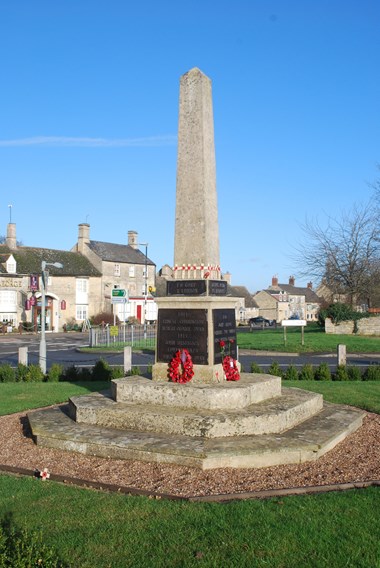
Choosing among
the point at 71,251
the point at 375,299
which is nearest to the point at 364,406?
the point at 375,299

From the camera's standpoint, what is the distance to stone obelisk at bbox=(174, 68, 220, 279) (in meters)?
10.6

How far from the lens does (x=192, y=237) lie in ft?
35.0

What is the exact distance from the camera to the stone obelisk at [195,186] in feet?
34.7

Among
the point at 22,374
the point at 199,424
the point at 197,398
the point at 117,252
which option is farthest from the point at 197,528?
the point at 117,252

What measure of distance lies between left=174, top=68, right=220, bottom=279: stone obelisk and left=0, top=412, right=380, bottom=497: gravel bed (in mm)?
3915

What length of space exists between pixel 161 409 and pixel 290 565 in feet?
15.7

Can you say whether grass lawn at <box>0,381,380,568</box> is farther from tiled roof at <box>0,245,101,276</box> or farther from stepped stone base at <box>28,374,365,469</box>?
tiled roof at <box>0,245,101,276</box>

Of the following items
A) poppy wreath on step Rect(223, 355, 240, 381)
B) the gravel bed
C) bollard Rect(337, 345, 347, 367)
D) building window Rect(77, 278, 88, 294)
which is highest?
building window Rect(77, 278, 88, 294)

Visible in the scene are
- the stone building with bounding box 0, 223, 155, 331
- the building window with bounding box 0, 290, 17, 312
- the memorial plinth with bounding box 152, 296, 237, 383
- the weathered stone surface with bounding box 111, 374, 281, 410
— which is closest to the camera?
the weathered stone surface with bounding box 111, 374, 281, 410

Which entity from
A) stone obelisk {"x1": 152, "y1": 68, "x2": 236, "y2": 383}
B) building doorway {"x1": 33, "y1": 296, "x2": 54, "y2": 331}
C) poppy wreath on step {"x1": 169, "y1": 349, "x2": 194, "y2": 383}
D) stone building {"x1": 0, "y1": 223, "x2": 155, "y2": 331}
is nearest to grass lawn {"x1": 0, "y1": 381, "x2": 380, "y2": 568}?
poppy wreath on step {"x1": 169, "y1": 349, "x2": 194, "y2": 383}

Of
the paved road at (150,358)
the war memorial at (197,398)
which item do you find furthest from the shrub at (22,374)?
the war memorial at (197,398)

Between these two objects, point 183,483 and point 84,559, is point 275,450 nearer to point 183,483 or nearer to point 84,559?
point 183,483

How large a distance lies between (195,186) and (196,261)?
1386 mm

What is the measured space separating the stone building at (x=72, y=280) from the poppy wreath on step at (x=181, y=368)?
35930 millimetres
